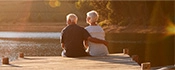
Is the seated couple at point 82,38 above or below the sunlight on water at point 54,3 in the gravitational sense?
below

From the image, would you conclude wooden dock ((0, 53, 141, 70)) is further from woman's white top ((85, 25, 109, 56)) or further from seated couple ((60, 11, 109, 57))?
woman's white top ((85, 25, 109, 56))

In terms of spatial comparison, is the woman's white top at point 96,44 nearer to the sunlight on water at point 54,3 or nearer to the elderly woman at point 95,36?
the elderly woman at point 95,36

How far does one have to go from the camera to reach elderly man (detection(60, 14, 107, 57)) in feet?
27.0

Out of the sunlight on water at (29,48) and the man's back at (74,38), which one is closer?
the man's back at (74,38)

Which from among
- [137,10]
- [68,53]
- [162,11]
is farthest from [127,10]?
[68,53]

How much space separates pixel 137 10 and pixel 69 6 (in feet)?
51.3

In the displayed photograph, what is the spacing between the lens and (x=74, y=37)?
829cm

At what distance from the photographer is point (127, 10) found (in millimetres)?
48562

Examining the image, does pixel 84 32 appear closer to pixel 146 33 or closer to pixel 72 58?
pixel 72 58

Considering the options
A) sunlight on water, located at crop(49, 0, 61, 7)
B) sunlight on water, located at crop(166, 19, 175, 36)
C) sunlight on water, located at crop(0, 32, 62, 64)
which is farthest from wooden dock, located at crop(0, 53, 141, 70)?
sunlight on water, located at crop(49, 0, 61, 7)

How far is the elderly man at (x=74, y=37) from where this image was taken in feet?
27.0

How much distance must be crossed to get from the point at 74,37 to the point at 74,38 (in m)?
0.02

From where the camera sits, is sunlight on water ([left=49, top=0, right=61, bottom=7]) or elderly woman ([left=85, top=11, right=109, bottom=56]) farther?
sunlight on water ([left=49, top=0, right=61, bottom=7])

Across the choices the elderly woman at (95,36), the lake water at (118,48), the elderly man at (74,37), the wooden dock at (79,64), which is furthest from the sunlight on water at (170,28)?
the wooden dock at (79,64)
